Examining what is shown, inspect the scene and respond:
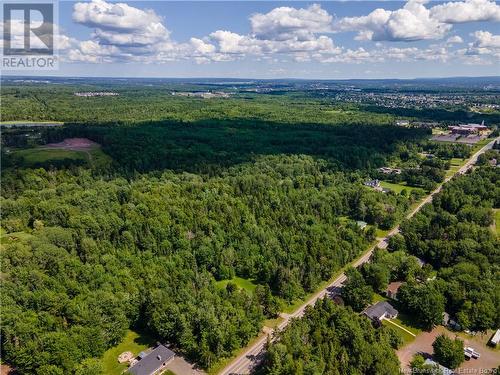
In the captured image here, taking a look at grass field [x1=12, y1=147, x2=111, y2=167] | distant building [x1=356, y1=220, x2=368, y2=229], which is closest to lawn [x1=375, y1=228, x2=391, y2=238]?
distant building [x1=356, y1=220, x2=368, y2=229]

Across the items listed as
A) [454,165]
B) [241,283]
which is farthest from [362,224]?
[454,165]

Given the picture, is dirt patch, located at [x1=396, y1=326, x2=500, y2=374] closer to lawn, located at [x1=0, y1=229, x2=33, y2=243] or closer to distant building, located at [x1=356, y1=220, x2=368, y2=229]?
distant building, located at [x1=356, y1=220, x2=368, y2=229]

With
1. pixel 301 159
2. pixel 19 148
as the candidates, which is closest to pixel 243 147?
pixel 301 159

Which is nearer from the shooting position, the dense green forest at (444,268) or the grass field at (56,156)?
the dense green forest at (444,268)

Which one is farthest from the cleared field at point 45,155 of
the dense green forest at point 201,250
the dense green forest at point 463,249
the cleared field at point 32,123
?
the dense green forest at point 463,249

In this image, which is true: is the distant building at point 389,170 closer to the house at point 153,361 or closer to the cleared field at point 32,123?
the house at point 153,361

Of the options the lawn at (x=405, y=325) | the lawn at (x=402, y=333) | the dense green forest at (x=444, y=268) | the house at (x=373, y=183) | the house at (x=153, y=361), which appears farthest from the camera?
the house at (x=373, y=183)
